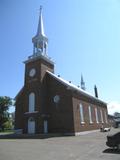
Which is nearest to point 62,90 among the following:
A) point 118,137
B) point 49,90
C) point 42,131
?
point 49,90

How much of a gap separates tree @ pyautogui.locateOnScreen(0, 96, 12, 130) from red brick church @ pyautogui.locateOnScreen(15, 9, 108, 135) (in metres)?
26.9

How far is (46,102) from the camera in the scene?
3241cm

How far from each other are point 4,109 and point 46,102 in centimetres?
3419

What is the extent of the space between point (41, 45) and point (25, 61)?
4486mm

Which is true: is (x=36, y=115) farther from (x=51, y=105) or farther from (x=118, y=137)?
(x=118, y=137)

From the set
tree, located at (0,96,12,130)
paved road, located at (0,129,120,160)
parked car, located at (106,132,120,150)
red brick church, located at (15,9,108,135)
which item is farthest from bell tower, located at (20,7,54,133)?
tree, located at (0,96,12,130)

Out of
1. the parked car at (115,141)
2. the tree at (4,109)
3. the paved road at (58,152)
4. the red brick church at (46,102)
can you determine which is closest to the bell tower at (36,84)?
the red brick church at (46,102)

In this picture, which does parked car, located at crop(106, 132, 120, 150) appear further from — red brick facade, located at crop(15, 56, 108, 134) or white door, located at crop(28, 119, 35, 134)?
white door, located at crop(28, 119, 35, 134)

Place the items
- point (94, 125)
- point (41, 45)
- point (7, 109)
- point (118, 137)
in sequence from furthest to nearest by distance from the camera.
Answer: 1. point (7, 109)
2. point (94, 125)
3. point (41, 45)
4. point (118, 137)

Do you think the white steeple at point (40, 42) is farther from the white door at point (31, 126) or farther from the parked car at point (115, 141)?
the parked car at point (115, 141)

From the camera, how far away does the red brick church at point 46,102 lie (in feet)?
98.5

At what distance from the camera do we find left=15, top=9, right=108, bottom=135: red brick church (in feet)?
98.5

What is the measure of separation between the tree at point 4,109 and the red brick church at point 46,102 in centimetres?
2685

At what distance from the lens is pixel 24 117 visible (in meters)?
33.2
